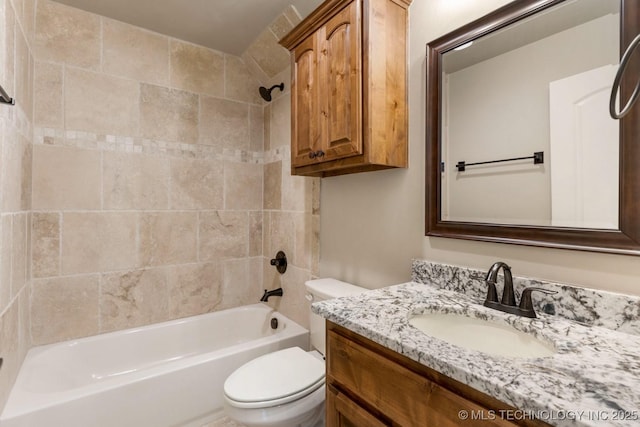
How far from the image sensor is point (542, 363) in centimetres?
64

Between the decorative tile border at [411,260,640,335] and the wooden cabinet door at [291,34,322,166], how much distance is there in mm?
870

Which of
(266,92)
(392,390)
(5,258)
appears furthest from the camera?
(266,92)

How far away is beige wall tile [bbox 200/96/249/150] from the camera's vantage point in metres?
2.34

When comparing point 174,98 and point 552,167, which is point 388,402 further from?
point 174,98

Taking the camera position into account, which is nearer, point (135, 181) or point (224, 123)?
point (135, 181)

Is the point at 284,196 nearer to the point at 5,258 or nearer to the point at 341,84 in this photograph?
the point at 341,84

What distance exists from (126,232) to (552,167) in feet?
7.66

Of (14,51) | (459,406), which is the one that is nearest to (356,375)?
(459,406)

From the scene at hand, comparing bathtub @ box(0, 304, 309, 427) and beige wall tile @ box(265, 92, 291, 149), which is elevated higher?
beige wall tile @ box(265, 92, 291, 149)

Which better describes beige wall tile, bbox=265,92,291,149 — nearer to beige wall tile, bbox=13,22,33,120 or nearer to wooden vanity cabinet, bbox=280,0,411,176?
wooden vanity cabinet, bbox=280,0,411,176

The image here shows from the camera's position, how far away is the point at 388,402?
0.78 meters

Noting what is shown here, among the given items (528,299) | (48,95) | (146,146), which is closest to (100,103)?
(48,95)

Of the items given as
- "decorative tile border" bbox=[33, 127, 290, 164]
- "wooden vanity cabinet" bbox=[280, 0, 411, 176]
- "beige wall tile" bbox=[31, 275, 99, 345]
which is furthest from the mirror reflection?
"beige wall tile" bbox=[31, 275, 99, 345]

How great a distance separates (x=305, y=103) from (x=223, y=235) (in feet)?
4.41
